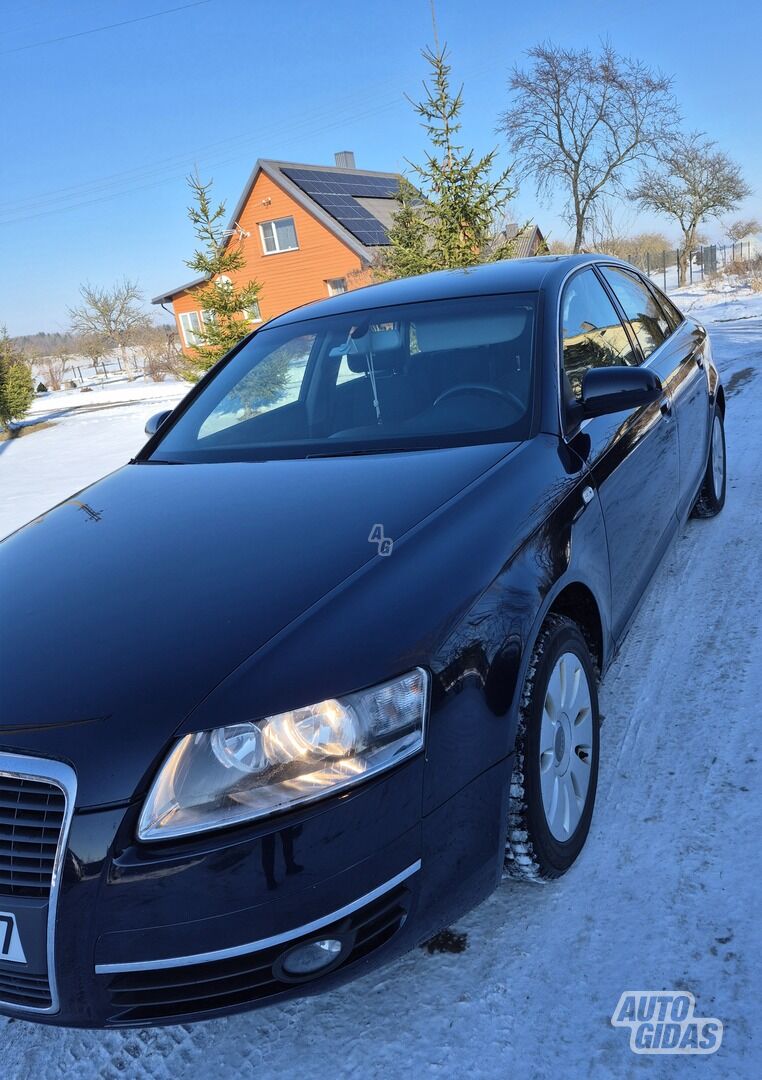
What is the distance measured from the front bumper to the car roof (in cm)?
195

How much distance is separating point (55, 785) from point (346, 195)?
31671mm

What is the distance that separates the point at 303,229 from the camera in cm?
2933

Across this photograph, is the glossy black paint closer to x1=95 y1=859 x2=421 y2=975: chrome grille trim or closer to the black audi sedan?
the black audi sedan

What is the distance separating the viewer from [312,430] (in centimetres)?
287

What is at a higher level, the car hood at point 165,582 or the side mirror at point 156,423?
the side mirror at point 156,423

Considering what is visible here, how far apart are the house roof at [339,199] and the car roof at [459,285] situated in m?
24.6

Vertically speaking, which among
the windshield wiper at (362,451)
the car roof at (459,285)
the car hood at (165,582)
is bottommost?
the car hood at (165,582)

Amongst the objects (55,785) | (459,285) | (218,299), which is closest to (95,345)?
(218,299)

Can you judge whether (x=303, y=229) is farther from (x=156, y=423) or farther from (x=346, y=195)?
(x=156, y=423)

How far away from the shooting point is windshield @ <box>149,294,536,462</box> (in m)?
2.62

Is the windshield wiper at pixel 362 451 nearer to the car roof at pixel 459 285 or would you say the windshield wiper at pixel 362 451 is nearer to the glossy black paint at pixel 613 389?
the glossy black paint at pixel 613 389

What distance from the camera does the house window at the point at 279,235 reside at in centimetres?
2986

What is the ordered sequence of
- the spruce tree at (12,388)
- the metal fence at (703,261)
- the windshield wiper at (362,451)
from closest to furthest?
the windshield wiper at (362,451), the spruce tree at (12,388), the metal fence at (703,261)

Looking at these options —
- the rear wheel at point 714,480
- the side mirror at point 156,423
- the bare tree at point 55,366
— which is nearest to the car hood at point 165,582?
the side mirror at point 156,423
